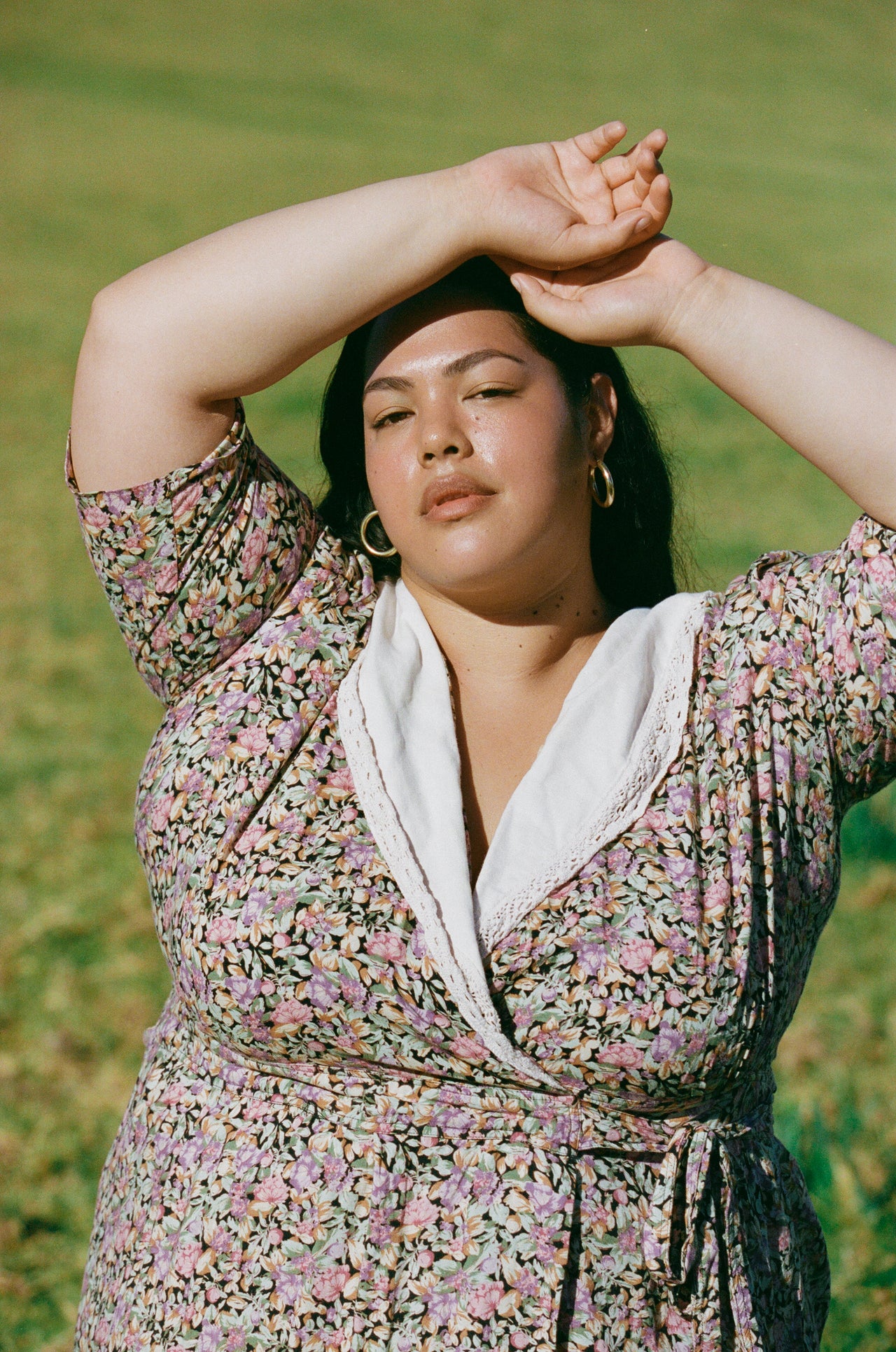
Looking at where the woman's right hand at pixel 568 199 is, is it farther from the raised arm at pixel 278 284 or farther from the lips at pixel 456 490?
the lips at pixel 456 490

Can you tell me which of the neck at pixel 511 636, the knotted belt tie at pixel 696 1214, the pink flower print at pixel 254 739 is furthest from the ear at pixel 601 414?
the knotted belt tie at pixel 696 1214

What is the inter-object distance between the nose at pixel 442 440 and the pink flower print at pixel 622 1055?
899 millimetres

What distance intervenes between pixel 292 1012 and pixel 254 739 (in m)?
0.42

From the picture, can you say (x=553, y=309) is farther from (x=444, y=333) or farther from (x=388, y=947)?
(x=388, y=947)

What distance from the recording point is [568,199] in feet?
7.64

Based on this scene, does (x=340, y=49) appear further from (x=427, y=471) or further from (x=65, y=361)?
(x=427, y=471)

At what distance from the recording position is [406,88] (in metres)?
14.7

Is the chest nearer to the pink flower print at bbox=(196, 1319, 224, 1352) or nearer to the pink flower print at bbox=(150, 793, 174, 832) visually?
the pink flower print at bbox=(150, 793, 174, 832)

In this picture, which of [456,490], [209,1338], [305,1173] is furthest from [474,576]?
[209,1338]

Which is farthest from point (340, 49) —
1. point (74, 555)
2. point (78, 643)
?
point (78, 643)

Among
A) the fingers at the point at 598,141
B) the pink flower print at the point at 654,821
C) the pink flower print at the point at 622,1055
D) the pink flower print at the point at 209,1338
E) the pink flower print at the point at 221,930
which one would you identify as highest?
the fingers at the point at 598,141

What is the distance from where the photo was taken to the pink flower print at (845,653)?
213 cm

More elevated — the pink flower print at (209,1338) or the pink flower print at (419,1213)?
the pink flower print at (419,1213)

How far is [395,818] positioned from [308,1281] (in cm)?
66
